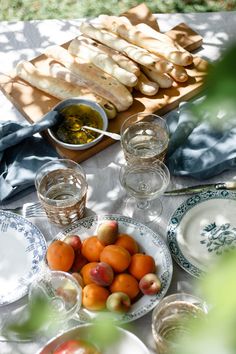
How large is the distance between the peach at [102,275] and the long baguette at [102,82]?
0.51 m

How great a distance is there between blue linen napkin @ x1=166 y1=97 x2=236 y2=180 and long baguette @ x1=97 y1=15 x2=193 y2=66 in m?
0.19

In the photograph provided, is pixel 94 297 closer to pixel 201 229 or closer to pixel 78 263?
pixel 78 263

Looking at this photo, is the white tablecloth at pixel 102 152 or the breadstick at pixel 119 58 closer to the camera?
the white tablecloth at pixel 102 152

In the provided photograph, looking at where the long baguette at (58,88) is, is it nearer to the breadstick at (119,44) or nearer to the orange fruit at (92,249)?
the breadstick at (119,44)

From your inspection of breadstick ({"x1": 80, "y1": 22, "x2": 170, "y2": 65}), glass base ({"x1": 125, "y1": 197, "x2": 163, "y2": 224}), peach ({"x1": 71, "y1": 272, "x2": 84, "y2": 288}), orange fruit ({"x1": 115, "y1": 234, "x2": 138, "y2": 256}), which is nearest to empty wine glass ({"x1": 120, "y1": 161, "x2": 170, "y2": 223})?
glass base ({"x1": 125, "y1": 197, "x2": 163, "y2": 224})

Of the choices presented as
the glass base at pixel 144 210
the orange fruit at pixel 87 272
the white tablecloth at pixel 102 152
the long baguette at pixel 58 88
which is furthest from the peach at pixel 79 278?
the long baguette at pixel 58 88

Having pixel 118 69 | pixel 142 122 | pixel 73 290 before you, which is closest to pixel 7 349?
pixel 73 290

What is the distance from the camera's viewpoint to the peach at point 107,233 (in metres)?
0.90

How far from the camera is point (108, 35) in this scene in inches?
52.5

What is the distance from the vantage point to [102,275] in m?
0.83

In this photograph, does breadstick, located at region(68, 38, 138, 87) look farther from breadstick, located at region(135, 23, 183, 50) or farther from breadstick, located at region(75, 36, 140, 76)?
breadstick, located at region(135, 23, 183, 50)

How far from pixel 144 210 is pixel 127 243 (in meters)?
0.15

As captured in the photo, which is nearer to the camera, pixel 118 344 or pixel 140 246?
pixel 118 344

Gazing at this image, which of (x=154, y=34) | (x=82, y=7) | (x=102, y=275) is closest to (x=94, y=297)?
(x=102, y=275)
